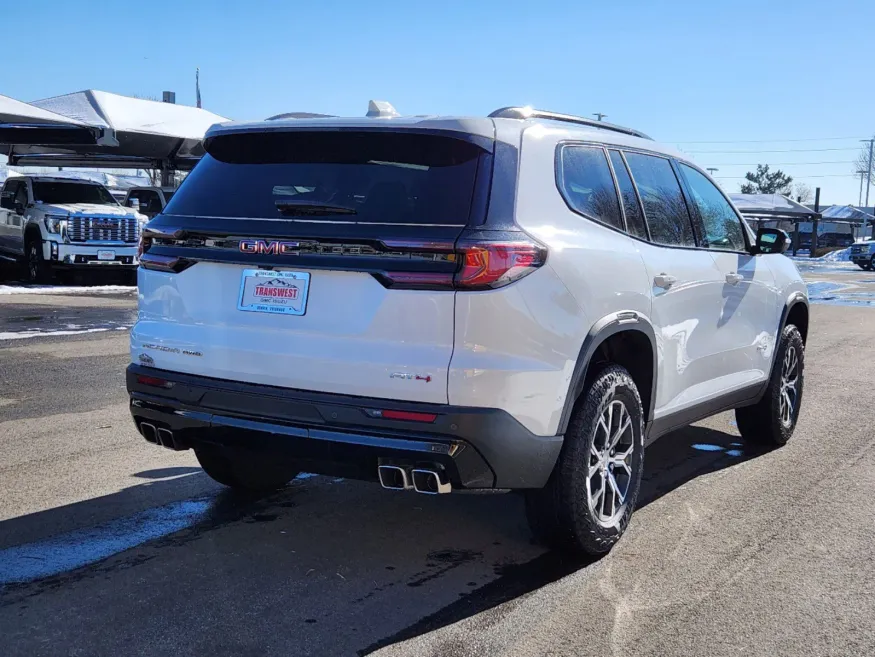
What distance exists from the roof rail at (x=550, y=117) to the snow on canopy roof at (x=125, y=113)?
69.0ft

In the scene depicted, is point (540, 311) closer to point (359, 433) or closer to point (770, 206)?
point (359, 433)

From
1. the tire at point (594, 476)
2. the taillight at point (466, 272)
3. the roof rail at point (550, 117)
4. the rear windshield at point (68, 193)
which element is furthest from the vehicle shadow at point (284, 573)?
the rear windshield at point (68, 193)

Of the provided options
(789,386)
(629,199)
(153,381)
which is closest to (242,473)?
(153,381)

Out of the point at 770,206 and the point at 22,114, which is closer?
the point at 22,114

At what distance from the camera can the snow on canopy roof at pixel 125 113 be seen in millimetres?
25453

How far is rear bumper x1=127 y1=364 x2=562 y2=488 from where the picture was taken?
3613mm

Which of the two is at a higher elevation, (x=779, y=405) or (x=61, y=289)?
(x=779, y=405)

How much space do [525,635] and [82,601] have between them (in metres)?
1.60

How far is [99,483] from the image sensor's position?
5184mm

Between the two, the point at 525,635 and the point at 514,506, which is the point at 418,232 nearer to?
the point at 525,635

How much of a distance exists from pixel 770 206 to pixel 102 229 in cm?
5756

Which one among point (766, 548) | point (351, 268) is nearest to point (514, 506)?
point (766, 548)

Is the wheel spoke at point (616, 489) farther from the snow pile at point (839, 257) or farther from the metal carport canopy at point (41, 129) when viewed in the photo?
the snow pile at point (839, 257)

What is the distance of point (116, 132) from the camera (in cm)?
2505
